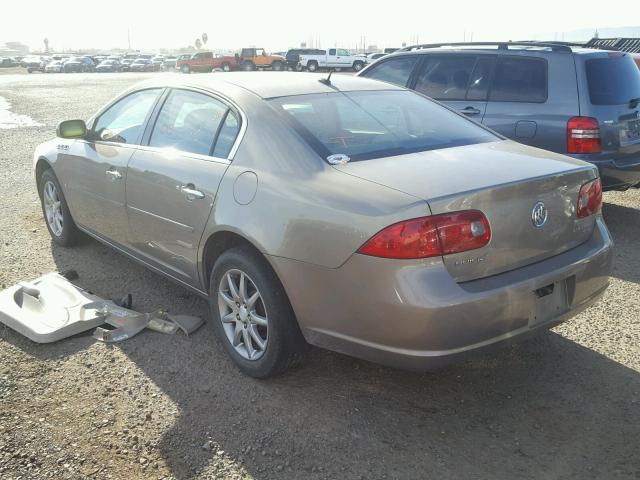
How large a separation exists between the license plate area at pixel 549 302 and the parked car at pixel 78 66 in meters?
68.2

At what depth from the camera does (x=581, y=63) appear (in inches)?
237

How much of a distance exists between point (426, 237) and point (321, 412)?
107cm

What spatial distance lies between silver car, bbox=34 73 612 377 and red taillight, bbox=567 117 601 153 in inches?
89.2

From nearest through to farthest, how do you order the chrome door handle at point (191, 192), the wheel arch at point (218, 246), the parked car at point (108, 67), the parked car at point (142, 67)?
the wheel arch at point (218, 246) → the chrome door handle at point (191, 192) → the parked car at point (108, 67) → the parked car at point (142, 67)

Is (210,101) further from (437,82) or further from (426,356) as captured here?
(437,82)

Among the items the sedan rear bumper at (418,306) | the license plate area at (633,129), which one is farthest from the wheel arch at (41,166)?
the license plate area at (633,129)

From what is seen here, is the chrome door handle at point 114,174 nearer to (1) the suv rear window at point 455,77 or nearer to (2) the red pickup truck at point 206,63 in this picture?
(1) the suv rear window at point 455,77

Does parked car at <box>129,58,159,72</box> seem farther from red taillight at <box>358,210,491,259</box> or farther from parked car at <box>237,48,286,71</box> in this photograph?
red taillight at <box>358,210,491,259</box>

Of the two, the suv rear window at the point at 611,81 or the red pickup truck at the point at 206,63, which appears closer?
the suv rear window at the point at 611,81

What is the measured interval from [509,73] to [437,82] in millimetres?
843

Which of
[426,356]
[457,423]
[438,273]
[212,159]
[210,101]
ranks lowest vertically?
[457,423]

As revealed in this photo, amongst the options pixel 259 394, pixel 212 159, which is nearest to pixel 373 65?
pixel 212 159

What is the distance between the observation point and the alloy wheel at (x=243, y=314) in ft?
11.1

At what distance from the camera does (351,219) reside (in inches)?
110
